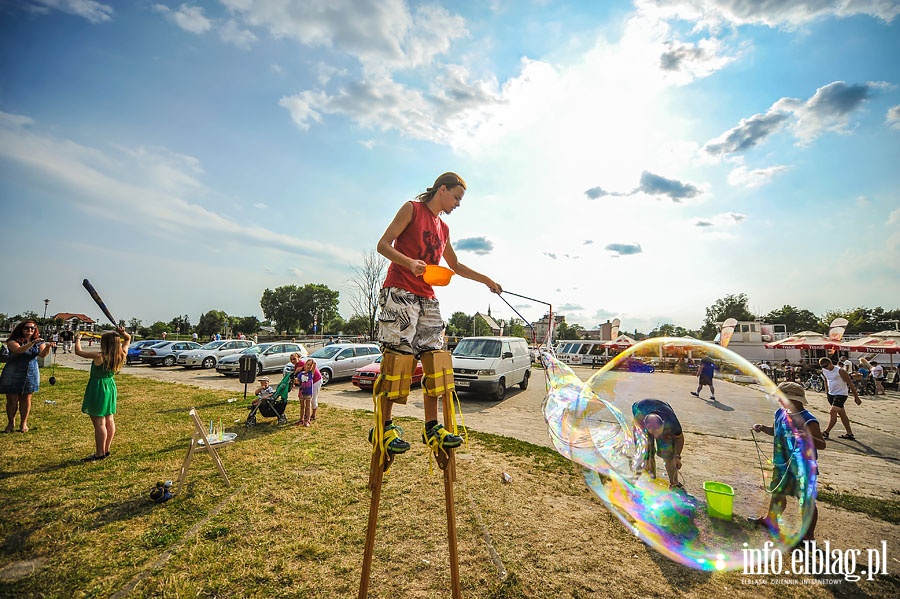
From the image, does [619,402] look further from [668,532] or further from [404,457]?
[404,457]

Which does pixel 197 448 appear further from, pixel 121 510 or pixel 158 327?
pixel 158 327

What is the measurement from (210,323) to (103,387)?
350 feet

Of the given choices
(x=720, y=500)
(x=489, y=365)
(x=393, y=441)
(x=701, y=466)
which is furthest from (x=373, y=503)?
(x=489, y=365)

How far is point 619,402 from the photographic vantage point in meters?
4.54

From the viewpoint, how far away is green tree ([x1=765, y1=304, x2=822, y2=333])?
7888cm

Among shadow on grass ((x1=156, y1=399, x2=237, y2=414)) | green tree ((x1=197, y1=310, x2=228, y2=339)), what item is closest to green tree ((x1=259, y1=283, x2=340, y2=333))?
green tree ((x1=197, y1=310, x2=228, y2=339))

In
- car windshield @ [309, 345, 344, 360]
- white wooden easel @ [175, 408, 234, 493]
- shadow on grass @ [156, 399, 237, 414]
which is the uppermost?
car windshield @ [309, 345, 344, 360]

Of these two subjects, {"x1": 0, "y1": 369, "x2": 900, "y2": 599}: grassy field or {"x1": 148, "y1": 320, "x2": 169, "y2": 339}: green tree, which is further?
{"x1": 148, "y1": 320, "x2": 169, "y2": 339}: green tree

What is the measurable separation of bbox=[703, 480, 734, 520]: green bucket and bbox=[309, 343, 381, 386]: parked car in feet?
50.7

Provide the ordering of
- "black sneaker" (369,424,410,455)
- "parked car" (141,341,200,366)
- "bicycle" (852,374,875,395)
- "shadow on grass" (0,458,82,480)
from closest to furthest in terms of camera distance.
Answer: "black sneaker" (369,424,410,455) → "shadow on grass" (0,458,82,480) → "bicycle" (852,374,875,395) → "parked car" (141,341,200,366)

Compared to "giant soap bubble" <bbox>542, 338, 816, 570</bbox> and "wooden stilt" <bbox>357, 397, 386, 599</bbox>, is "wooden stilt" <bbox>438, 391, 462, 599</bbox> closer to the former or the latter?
"wooden stilt" <bbox>357, 397, 386, 599</bbox>

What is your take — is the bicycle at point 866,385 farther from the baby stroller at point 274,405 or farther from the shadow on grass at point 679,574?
the baby stroller at point 274,405

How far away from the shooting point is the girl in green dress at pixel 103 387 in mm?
6102

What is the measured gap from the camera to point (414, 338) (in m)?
3.09
